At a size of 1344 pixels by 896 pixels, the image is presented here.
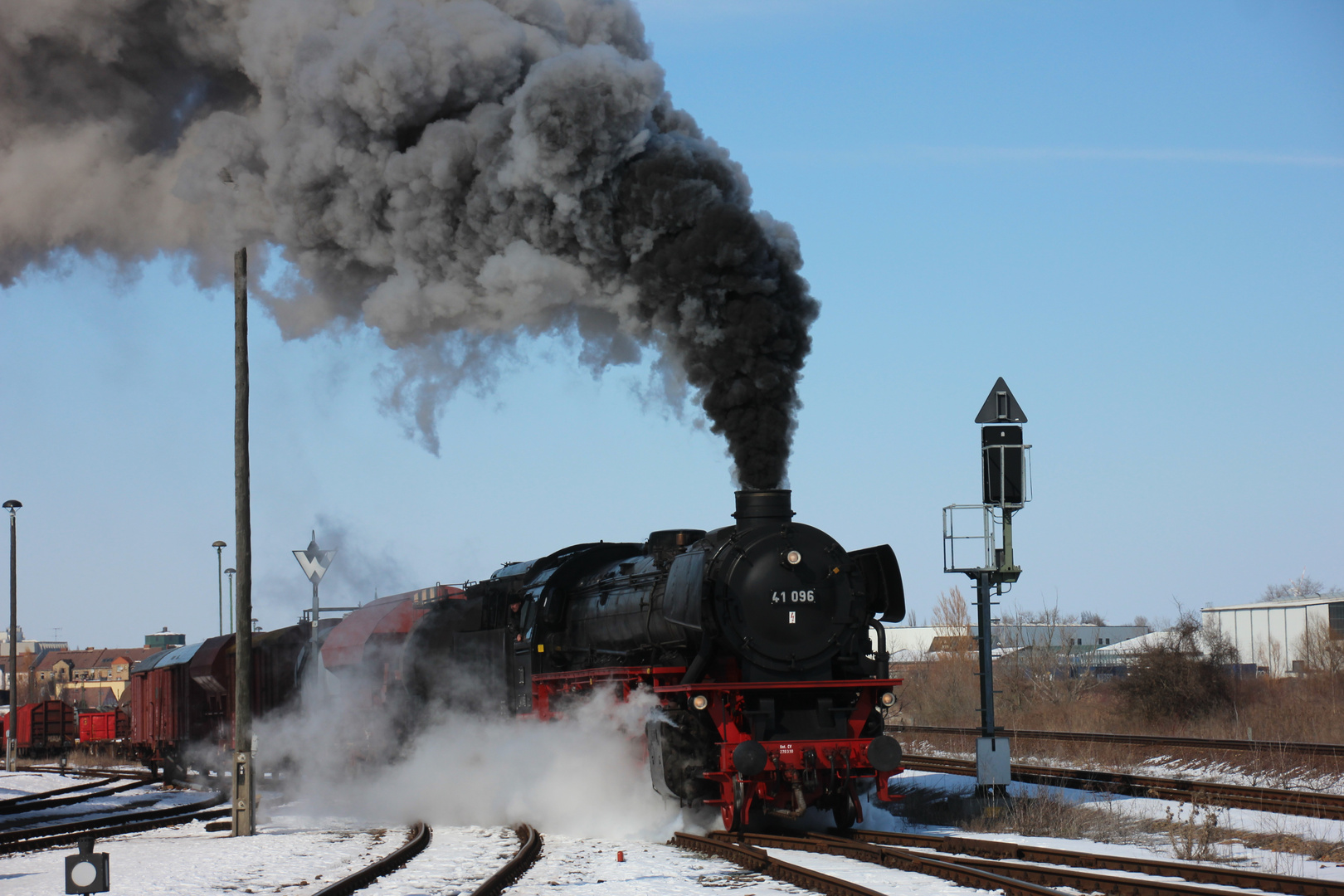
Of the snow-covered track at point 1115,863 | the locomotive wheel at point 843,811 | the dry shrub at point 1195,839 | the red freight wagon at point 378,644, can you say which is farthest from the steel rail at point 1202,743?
the red freight wagon at point 378,644

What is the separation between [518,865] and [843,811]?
137 inches

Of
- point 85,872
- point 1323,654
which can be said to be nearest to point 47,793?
point 85,872

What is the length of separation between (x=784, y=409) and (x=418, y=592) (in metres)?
8.79

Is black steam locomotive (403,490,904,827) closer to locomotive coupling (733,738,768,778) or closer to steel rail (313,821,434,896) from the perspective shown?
locomotive coupling (733,738,768,778)

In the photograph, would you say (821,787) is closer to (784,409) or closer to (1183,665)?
(784,409)

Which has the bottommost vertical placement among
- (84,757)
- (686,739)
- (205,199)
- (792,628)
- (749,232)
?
(84,757)

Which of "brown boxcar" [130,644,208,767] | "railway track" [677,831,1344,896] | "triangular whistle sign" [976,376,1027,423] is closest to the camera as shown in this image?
"railway track" [677,831,1344,896]

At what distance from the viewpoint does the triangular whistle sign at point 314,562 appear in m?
17.4

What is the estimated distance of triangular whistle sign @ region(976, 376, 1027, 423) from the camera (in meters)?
15.8

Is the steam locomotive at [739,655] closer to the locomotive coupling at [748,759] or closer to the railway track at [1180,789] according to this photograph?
the locomotive coupling at [748,759]

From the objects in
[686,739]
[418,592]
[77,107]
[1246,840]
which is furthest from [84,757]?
[1246,840]

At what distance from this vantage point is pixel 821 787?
12.3 metres

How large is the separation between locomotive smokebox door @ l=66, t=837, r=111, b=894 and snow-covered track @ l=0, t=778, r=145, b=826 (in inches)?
568

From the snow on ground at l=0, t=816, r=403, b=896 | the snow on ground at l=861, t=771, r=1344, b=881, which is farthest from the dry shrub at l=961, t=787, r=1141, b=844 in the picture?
the snow on ground at l=0, t=816, r=403, b=896
